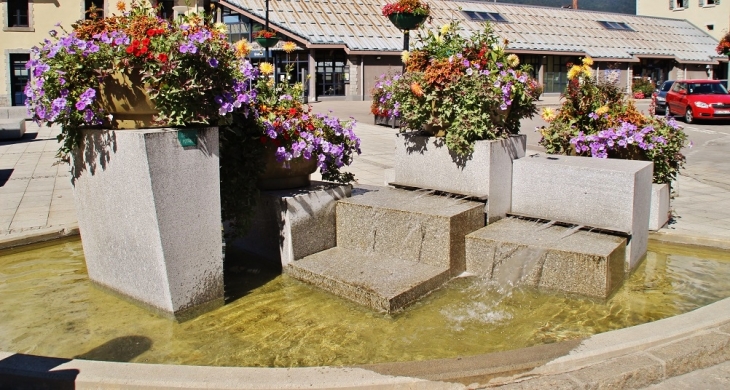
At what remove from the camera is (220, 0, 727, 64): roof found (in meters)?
37.9

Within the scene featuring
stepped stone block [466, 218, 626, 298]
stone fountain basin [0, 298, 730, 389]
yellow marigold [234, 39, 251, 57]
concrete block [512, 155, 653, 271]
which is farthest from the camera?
concrete block [512, 155, 653, 271]

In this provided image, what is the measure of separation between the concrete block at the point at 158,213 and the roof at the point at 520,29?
99.0ft

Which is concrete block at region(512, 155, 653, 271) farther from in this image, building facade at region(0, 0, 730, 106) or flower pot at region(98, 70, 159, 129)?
building facade at region(0, 0, 730, 106)

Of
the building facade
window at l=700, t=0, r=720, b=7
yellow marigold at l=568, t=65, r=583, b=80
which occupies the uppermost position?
window at l=700, t=0, r=720, b=7

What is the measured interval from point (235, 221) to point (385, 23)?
119 feet

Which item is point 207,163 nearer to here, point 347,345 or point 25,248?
point 347,345

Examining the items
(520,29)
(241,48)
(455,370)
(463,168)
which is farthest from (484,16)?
(455,370)

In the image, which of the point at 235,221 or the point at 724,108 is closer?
the point at 235,221

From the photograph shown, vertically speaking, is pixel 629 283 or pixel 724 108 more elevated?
pixel 724 108

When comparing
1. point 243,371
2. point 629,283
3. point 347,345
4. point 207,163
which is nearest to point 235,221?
point 207,163

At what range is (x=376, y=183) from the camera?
1002 cm

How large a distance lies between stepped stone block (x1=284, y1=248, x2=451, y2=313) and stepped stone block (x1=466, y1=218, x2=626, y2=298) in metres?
0.38

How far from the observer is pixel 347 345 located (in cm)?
421

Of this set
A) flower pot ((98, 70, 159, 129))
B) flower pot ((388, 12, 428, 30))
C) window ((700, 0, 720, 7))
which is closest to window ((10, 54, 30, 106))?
flower pot ((388, 12, 428, 30))
